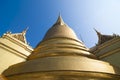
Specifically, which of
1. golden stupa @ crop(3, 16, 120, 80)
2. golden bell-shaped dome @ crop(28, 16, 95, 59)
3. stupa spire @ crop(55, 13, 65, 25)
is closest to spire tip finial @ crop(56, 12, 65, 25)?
stupa spire @ crop(55, 13, 65, 25)

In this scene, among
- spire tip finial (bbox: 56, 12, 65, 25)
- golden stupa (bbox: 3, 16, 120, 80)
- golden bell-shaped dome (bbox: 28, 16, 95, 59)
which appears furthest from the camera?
spire tip finial (bbox: 56, 12, 65, 25)

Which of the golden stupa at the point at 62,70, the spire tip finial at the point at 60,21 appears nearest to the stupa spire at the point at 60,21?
the spire tip finial at the point at 60,21

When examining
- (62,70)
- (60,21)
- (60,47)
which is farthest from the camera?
(60,21)

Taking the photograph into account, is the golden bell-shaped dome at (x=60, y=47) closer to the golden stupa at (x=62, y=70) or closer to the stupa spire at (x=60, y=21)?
the golden stupa at (x=62, y=70)

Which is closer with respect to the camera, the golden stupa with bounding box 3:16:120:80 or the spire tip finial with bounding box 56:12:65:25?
the golden stupa with bounding box 3:16:120:80

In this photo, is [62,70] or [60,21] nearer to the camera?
[62,70]

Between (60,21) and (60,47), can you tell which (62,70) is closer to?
(60,47)

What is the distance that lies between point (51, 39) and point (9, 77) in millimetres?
4257

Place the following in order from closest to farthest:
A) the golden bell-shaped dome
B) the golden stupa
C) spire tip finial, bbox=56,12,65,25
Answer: the golden stupa → the golden bell-shaped dome → spire tip finial, bbox=56,12,65,25

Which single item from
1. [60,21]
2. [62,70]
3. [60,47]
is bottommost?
[62,70]

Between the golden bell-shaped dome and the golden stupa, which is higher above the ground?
the golden bell-shaped dome

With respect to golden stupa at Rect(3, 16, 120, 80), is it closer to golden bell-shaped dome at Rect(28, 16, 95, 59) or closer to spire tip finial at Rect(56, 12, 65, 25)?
golden bell-shaped dome at Rect(28, 16, 95, 59)

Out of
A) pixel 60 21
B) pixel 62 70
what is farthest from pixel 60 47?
pixel 60 21

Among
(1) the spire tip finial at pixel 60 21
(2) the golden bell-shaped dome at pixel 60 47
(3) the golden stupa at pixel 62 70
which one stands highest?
(1) the spire tip finial at pixel 60 21
